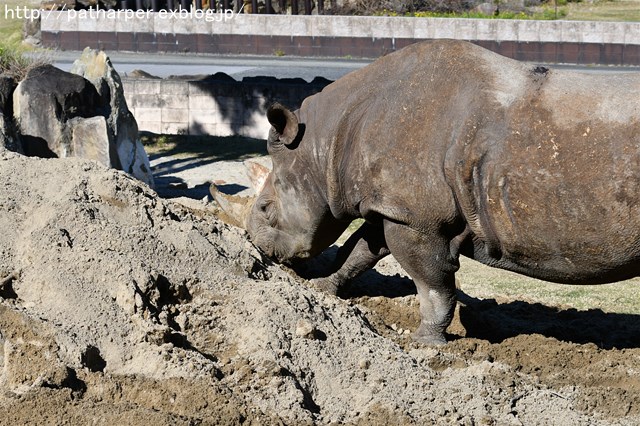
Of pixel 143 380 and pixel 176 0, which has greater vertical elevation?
pixel 176 0

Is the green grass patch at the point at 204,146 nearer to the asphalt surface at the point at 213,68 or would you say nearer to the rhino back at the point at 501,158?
the asphalt surface at the point at 213,68

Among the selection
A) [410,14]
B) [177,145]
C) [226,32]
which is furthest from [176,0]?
[177,145]

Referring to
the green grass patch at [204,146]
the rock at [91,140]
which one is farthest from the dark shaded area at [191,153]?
the rock at [91,140]

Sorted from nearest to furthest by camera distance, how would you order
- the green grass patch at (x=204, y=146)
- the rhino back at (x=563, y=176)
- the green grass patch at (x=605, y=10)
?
the rhino back at (x=563, y=176) → the green grass patch at (x=204, y=146) → the green grass patch at (x=605, y=10)

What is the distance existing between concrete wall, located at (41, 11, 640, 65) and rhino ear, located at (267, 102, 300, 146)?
15651mm

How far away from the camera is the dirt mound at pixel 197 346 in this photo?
19.5ft

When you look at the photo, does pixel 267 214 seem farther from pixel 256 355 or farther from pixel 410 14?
pixel 410 14

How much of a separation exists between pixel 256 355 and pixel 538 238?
1.93 meters

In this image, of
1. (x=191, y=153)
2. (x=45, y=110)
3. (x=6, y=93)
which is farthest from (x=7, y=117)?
(x=191, y=153)

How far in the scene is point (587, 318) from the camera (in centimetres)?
901

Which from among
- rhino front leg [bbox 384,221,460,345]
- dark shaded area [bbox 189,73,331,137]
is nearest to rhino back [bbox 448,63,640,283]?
rhino front leg [bbox 384,221,460,345]

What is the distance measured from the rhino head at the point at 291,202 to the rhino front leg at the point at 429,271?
0.75m

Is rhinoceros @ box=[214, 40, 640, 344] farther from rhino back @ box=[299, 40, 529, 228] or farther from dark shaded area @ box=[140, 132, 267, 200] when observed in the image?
dark shaded area @ box=[140, 132, 267, 200]

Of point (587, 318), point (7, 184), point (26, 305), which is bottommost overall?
point (587, 318)
